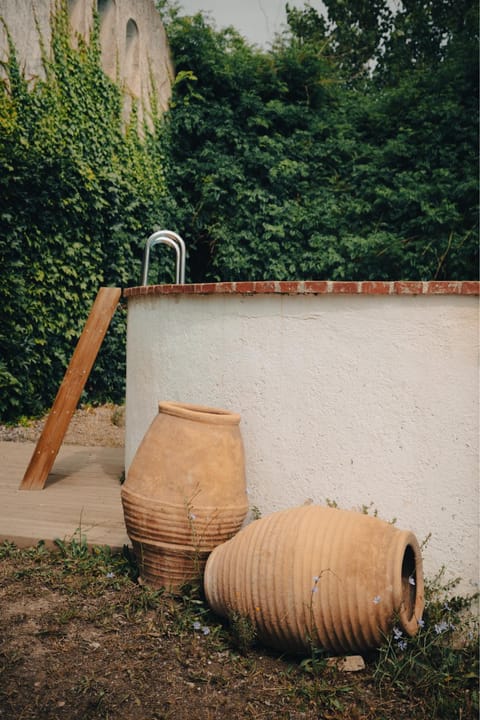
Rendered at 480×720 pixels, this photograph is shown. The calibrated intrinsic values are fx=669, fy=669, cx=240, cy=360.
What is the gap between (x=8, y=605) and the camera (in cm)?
270

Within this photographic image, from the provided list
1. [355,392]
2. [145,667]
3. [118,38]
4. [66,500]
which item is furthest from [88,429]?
[118,38]

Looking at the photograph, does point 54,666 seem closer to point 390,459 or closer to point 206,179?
point 390,459

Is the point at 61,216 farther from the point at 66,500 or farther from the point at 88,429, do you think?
the point at 66,500

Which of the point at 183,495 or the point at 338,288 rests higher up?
the point at 338,288

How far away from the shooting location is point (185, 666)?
92.0 inches

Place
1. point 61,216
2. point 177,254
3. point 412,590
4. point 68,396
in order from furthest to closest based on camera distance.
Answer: point 61,216, point 177,254, point 68,396, point 412,590

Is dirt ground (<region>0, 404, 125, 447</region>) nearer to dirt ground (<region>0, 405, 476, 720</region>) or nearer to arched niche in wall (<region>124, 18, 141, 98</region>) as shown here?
dirt ground (<region>0, 405, 476, 720</region>)

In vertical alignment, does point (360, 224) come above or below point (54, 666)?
above

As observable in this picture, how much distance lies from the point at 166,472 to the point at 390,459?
929mm

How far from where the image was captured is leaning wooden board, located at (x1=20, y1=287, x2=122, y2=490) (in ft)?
14.1

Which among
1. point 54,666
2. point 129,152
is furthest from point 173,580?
point 129,152

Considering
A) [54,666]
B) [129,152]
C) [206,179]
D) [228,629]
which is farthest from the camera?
[206,179]

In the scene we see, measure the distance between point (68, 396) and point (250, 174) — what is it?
18.8 ft

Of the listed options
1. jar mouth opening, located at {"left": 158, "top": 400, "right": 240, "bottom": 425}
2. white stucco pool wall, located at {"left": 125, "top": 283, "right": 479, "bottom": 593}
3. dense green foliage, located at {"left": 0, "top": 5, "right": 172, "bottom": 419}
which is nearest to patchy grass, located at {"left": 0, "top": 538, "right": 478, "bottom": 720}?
white stucco pool wall, located at {"left": 125, "top": 283, "right": 479, "bottom": 593}
